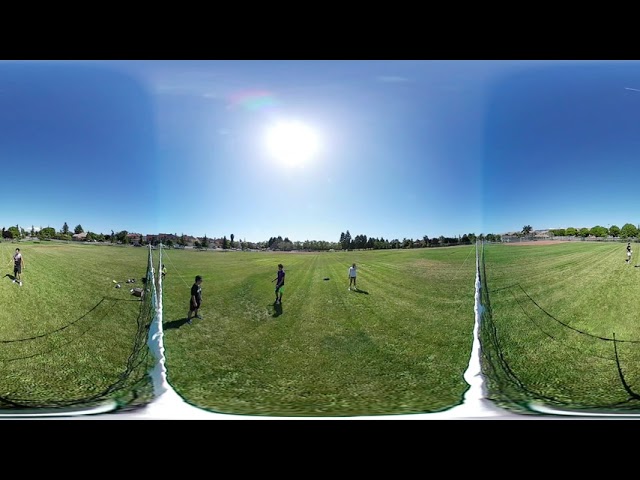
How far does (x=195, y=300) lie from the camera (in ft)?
9.96

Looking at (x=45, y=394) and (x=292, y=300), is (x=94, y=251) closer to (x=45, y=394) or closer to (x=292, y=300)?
(x=45, y=394)

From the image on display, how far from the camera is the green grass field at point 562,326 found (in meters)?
3.00

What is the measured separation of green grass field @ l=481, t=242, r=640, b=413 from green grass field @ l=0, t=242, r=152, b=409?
390 centimetres

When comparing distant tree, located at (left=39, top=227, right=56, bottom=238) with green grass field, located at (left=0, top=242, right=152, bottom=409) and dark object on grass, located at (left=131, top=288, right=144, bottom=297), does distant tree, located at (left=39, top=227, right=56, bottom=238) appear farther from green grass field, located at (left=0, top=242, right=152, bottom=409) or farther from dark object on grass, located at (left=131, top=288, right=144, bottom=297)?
dark object on grass, located at (left=131, top=288, right=144, bottom=297)

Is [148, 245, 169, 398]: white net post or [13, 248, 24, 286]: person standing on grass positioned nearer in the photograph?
[148, 245, 169, 398]: white net post

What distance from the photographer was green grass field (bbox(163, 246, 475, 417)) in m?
2.94

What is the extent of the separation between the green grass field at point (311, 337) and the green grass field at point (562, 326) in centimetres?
50

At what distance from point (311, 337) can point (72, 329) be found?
2668 mm

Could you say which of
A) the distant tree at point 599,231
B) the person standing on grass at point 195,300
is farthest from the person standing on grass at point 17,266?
the distant tree at point 599,231

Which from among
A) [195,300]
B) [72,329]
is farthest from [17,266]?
[195,300]

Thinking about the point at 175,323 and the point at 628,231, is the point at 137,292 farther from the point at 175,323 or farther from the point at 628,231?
the point at 628,231

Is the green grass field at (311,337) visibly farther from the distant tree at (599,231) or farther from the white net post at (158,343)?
the distant tree at (599,231)

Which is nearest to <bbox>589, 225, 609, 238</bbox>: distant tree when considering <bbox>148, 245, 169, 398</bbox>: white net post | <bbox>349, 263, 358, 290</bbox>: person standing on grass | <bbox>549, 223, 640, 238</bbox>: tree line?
<bbox>549, 223, 640, 238</bbox>: tree line

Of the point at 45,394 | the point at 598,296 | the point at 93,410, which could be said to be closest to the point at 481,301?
the point at 598,296
